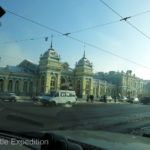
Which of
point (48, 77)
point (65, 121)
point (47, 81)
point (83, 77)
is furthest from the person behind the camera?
point (83, 77)

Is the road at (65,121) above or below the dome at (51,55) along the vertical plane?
below

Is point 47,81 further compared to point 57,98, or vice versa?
point 47,81

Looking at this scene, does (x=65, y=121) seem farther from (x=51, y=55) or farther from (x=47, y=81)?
(x=51, y=55)

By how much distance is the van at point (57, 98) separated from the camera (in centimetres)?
2133

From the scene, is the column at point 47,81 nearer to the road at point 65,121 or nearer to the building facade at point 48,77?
the building facade at point 48,77

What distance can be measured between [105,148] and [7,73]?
39823mm

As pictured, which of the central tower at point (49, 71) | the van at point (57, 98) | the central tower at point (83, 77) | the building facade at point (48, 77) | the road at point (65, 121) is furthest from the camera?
the central tower at point (83, 77)

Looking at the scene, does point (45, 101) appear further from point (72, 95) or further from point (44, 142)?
point (44, 142)

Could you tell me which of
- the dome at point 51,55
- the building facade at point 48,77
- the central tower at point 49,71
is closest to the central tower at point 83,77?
the building facade at point 48,77

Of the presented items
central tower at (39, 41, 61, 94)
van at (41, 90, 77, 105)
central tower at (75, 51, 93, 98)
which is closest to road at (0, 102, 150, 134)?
van at (41, 90, 77, 105)

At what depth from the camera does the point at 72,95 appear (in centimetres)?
2481

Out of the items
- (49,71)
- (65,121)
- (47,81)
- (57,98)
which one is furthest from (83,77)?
(65,121)

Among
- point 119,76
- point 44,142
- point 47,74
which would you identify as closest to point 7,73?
point 47,74

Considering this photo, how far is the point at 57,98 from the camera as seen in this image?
22.1 metres
